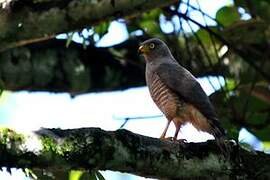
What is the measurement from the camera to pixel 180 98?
5215 millimetres

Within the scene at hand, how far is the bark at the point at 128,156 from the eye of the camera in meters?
3.41

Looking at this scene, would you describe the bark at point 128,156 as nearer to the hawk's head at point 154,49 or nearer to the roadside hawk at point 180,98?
the roadside hawk at point 180,98

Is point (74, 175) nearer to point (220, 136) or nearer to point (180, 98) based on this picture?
point (220, 136)

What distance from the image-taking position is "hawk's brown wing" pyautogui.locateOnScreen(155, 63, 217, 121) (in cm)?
500

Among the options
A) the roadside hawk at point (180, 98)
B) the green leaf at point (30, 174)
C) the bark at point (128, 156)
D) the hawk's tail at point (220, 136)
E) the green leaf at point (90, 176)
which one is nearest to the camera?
the bark at point (128, 156)

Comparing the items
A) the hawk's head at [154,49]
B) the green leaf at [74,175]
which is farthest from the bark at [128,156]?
the hawk's head at [154,49]

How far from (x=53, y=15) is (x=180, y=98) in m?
1.02

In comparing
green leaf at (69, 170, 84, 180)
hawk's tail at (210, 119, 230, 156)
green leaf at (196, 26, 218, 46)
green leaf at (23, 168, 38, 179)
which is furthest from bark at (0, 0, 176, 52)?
green leaf at (196, 26, 218, 46)

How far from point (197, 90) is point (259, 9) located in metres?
1.41

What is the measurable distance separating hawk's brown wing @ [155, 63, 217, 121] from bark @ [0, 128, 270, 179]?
0.71 metres

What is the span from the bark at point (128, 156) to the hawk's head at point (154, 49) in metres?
1.98

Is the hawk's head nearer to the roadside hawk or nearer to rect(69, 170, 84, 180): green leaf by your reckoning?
the roadside hawk

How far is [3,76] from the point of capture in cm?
604

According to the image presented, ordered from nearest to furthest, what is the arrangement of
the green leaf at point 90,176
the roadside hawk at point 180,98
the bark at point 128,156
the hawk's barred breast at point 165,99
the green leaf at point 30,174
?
the bark at point 128,156, the green leaf at point 30,174, the green leaf at point 90,176, the roadside hawk at point 180,98, the hawk's barred breast at point 165,99
